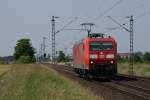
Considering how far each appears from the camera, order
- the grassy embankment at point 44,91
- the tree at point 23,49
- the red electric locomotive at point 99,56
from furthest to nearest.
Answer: the tree at point 23,49
the red electric locomotive at point 99,56
the grassy embankment at point 44,91

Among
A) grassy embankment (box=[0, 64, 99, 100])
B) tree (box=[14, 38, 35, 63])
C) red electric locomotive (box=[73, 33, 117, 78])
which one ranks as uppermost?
tree (box=[14, 38, 35, 63])

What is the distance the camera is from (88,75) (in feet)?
126

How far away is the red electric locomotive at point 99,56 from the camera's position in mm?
37125

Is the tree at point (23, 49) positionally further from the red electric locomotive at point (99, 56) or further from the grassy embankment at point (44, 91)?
the grassy embankment at point (44, 91)

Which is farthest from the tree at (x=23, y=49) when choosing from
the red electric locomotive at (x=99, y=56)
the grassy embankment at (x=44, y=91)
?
the grassy embankment at (x=44, y=91)

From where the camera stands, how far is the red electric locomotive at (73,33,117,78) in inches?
1462

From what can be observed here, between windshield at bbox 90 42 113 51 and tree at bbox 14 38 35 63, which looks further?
tree at bbox 14 38 35 63

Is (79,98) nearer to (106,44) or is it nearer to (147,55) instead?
(106,44)

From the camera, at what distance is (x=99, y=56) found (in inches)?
1475

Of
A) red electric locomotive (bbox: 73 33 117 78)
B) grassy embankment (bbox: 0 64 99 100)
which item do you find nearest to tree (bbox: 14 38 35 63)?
red electric locomotive (bbox: 73 33 117 78)

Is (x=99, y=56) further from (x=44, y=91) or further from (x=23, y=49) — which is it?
(x=23, y=49)

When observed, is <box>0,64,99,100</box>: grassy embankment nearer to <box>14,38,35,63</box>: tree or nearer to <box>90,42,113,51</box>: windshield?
<box>90,42,113,51</box>: windshield

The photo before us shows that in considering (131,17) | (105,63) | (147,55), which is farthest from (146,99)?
(147,55)

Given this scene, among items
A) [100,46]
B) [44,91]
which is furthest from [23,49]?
[44,91]
